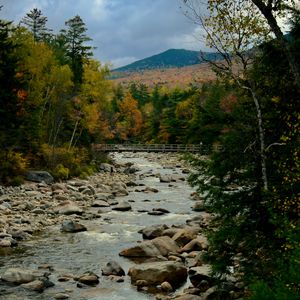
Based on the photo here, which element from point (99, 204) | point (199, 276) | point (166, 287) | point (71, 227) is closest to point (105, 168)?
point (99, 204)

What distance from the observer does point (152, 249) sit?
15953 millimetres

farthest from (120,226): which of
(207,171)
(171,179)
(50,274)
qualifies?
(171,179)

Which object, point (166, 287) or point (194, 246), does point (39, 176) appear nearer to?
point (194, 246)

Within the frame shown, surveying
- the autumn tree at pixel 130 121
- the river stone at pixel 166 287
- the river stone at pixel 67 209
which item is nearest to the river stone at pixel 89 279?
the river stone at pixel 166 287

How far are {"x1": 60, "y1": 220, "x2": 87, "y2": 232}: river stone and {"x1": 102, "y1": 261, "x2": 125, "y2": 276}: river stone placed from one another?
5.86m

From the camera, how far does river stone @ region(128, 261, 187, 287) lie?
13.0 m

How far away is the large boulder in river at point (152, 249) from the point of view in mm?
15789

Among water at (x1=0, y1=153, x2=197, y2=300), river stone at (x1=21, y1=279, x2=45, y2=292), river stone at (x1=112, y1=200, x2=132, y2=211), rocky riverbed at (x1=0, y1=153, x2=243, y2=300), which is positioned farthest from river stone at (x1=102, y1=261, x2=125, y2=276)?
river stone at (x1=112, y1=200, x2=132, y2=211)

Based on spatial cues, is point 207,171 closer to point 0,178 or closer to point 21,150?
point 0,178

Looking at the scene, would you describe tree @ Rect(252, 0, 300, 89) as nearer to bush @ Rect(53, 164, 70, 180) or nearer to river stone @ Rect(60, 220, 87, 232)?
river stone @ Rect(60, 220, 87, 232)

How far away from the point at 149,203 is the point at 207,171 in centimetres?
1754

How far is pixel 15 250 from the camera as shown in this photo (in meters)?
16.1

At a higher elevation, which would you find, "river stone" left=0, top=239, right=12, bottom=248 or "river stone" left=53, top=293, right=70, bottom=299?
"river stone" left=0, top=239, right=12, bottom=248

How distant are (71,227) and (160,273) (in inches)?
294
